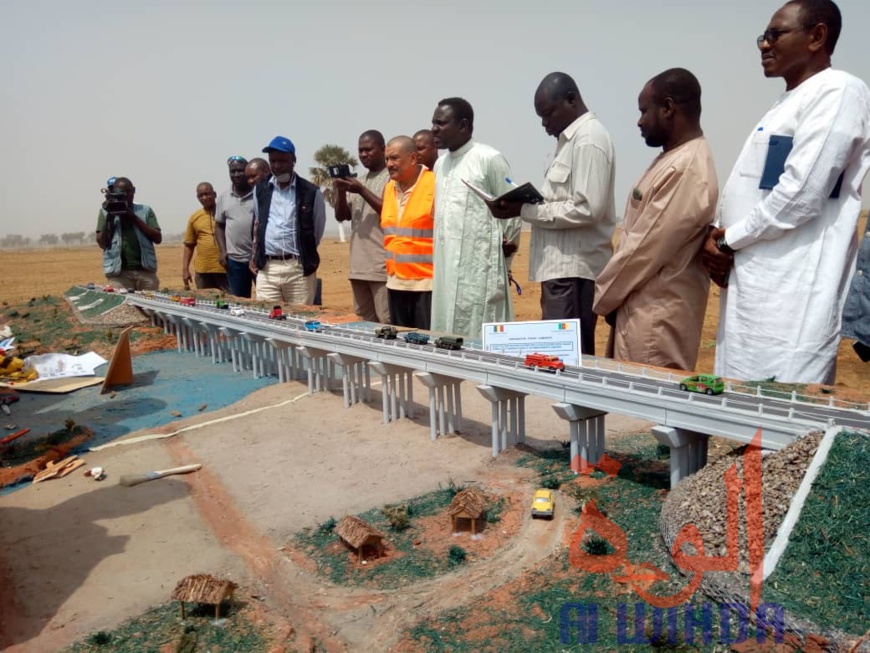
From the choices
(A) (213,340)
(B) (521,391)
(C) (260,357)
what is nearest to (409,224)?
(B) (521,391)

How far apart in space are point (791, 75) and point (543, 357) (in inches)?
103

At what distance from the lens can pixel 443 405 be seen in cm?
707

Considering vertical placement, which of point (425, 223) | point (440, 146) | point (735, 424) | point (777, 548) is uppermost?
point (440, 146)

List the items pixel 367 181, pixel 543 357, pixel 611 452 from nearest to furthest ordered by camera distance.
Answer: pixel 543 357, pixel 611 452, pixel 367 181

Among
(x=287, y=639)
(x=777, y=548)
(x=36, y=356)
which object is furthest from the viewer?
(x=36, y=356)

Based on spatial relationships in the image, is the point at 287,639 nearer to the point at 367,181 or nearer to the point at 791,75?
the point at 791,75

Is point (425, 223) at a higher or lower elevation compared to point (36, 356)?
higher

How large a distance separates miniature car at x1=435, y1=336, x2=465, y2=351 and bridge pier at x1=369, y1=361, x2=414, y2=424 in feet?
3.53

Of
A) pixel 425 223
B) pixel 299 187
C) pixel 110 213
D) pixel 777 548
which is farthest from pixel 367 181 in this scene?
pixel 777 548

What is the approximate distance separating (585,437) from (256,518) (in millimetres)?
2698

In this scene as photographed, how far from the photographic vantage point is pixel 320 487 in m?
6.07

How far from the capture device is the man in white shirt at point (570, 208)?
5.73 meters

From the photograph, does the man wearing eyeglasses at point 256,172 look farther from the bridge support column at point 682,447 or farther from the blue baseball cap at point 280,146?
the bridge support column at point 682,447

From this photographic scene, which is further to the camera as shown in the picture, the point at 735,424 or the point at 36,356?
the point at 36,356
